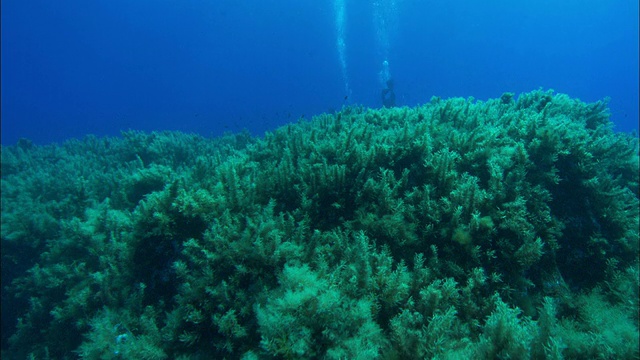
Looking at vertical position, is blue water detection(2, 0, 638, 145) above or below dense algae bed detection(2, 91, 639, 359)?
above

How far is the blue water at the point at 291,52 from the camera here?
325 feet

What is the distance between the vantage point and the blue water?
99.1 meters

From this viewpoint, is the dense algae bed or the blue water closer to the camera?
the dense algae bed

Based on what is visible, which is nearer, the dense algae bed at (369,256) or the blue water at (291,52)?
the dense algae bed at (369,256)

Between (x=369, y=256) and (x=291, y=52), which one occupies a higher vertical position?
(x=291, y=52)

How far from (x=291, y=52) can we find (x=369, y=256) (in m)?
124

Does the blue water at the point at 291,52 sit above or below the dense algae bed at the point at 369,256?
above

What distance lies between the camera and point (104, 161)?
10.8 m

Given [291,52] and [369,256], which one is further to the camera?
[291,52]

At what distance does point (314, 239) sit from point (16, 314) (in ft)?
21.6

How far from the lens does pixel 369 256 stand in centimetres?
335

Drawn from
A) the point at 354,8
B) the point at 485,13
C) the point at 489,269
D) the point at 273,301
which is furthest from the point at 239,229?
the point at 485,13

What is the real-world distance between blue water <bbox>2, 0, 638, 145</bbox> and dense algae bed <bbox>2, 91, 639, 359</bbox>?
82904mm

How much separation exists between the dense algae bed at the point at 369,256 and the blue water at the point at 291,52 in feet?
272
